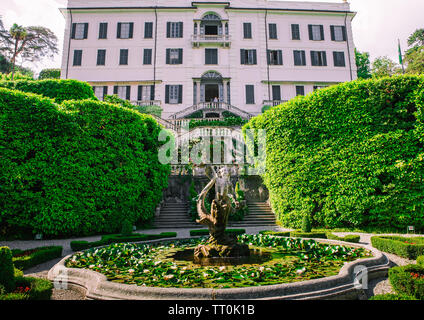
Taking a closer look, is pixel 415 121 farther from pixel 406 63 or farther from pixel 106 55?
pixel 406 63

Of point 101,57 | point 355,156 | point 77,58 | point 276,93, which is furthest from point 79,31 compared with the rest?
point 355,156

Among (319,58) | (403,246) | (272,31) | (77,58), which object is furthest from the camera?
(272,31)

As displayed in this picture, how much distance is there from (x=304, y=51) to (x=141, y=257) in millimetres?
29974

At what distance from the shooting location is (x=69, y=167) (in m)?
11.1

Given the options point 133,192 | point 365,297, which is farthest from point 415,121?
point 133,192

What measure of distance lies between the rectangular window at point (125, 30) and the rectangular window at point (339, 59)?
2331cm

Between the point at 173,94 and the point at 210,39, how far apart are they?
7.47 meters

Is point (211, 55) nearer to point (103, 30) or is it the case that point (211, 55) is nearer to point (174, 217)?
point (103, 30)

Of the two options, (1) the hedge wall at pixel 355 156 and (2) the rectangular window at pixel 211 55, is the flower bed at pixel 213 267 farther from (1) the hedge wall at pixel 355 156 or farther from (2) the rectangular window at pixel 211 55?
(2) the rectangular window at pixel 211 55

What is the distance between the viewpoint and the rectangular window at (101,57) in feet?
94.4

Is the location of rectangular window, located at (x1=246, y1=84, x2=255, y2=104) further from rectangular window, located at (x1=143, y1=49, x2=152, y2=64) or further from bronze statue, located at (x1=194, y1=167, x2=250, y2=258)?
bronze statue, located at (x1=194, y1=167, x2=250, y2=258)

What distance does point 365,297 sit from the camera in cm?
433

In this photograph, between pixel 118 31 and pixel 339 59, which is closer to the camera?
pixel 118 31

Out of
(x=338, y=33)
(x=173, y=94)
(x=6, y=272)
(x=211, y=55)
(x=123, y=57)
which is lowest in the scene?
(x=6, y=272)
